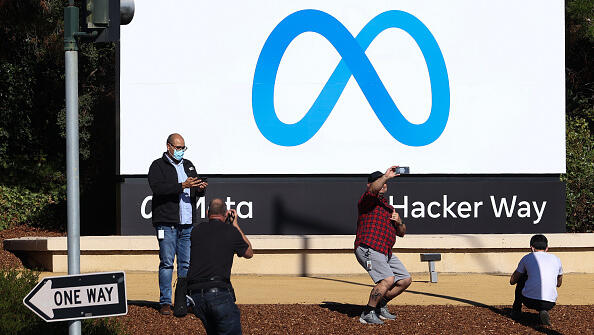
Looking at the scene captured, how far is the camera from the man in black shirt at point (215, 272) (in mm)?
7895

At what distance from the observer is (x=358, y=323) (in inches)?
442

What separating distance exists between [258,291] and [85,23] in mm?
7147

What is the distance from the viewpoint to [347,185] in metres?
18.3

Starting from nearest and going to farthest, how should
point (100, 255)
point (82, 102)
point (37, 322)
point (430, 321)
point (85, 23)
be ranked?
point (85, 23), point (37, 322), point (430, 321), point (100, 255), point (82, 102)

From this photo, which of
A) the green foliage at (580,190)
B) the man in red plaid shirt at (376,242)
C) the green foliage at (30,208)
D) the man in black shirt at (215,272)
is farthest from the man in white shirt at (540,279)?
the green foliage at (30,208)

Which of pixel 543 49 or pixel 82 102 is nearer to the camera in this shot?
pixel 543 49

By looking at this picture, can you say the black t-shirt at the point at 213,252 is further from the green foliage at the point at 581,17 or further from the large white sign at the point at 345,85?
the green foliage at the point at 581,17

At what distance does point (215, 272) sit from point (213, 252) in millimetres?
195

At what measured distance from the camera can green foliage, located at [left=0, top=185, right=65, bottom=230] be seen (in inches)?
969

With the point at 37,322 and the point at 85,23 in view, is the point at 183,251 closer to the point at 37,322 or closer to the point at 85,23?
the point at 37,322

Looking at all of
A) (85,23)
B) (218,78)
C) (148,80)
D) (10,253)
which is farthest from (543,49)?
(85,23)

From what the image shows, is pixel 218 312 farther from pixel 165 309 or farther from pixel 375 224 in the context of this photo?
pixel 165 309

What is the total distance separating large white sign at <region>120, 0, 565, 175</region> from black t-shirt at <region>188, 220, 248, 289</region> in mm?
9714

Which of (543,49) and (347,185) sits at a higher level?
(543,49)
